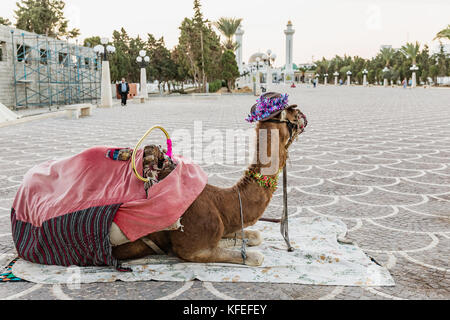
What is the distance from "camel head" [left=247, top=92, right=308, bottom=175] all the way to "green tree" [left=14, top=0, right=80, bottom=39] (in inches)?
1743

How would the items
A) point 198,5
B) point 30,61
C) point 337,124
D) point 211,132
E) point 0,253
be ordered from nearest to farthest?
1. point 0,253
2. point 211,132
3. point 337,124
4. point 30,61
5. point 198,5

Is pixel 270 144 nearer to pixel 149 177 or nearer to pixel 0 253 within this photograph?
pixel 149 177

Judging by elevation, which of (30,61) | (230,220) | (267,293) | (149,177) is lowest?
(267,293)

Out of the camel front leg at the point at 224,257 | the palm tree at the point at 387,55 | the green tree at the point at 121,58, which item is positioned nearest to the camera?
the camel front leg at the point at 224,257

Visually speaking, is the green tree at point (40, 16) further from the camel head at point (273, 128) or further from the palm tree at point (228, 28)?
the camel head at point (273, 128)

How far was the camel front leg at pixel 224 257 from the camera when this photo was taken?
107 inches

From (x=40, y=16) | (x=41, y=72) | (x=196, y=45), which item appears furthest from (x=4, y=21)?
(x=41, y=72)

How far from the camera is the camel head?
9.00ft

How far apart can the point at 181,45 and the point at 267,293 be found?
34.2 metres

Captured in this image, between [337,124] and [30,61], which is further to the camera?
[30,61]

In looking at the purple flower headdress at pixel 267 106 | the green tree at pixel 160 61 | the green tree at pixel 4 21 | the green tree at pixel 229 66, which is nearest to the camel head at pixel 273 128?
the purple flower headdress at pixel 267 106

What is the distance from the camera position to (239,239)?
3.08 meters

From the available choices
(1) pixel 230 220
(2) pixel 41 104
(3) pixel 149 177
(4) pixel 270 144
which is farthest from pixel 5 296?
(2) pixel 41 104

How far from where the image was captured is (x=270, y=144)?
2.77 metres
